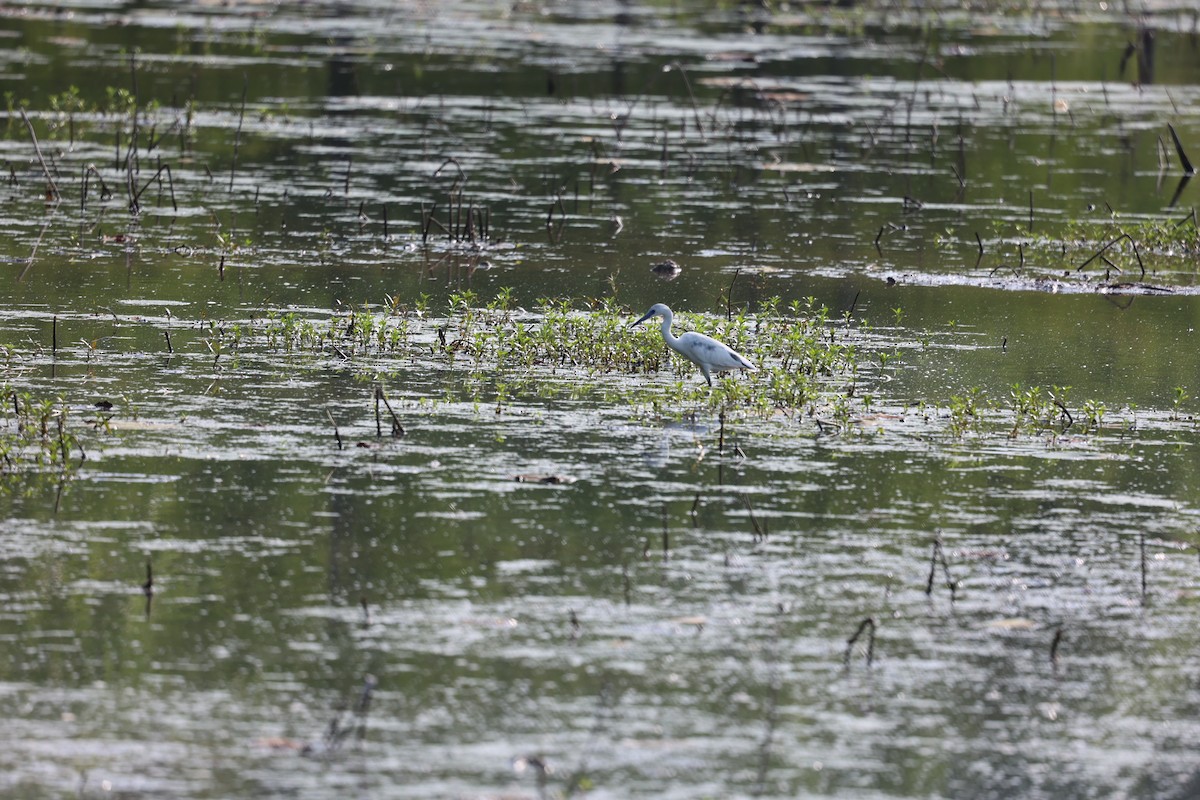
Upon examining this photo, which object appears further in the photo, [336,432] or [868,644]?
[336,432]

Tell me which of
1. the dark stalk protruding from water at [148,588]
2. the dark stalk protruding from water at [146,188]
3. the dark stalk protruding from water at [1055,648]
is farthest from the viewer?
the dark stalk protruding from water at [146,188]

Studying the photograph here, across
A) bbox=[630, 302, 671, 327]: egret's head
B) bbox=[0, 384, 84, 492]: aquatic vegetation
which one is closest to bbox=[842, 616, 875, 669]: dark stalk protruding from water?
bbox=[0, 384, 84, 492]: aquatic vegetation

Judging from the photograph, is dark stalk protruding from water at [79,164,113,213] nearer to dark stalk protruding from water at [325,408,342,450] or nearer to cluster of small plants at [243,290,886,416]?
cluster of small plants at [243,290,886,416]

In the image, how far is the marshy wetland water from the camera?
7258 millimetres

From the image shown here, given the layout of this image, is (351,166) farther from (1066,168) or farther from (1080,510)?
(1080,510)

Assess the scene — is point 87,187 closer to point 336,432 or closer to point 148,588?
point 336,432

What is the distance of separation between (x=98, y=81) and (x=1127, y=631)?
2157 cm

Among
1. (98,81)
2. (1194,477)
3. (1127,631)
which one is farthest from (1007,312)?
(98,81)

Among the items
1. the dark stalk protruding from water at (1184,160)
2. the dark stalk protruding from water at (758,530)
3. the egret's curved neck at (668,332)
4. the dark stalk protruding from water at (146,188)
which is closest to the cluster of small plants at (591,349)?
the egret's curved neck at (668,332)

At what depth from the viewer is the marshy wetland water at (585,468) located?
23.8 feet

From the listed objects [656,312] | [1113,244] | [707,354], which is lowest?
[1113,244]

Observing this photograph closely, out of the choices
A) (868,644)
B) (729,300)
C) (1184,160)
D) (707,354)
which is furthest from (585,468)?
(1184,160)

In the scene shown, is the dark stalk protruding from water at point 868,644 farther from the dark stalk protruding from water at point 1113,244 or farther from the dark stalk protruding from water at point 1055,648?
the dark stalk protruding from water at point 1113,244

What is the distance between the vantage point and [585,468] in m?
10.6
